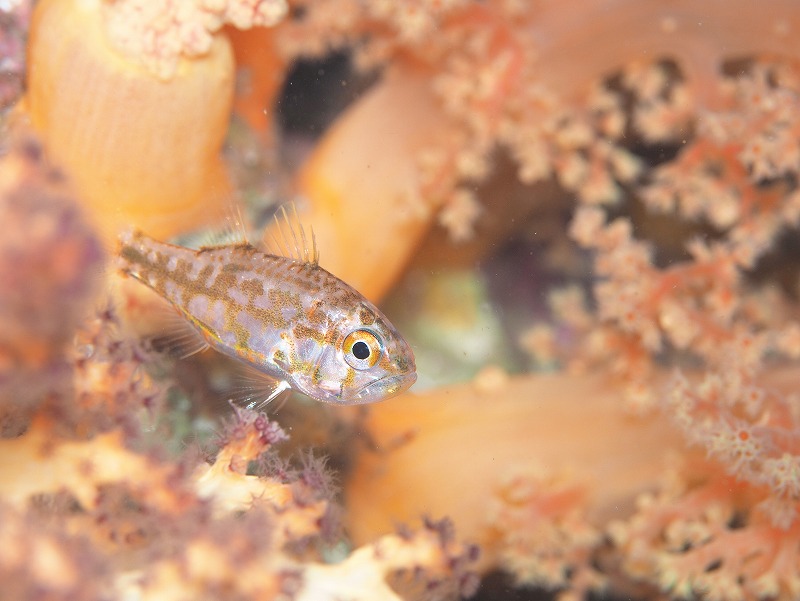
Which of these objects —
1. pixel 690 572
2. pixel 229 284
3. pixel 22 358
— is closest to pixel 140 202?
pixel 229 284

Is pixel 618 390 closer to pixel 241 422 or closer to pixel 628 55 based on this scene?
pixel 628 55

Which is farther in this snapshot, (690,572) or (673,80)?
(673,80)

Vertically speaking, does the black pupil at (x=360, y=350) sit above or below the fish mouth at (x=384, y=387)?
above

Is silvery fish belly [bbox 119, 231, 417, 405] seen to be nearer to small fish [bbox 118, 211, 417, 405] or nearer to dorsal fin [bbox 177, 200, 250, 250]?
small fish [bbox 118, 211, 417, 405]

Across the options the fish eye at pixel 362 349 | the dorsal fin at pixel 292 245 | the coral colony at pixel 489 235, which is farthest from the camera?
the coral colony at pixel 489 235

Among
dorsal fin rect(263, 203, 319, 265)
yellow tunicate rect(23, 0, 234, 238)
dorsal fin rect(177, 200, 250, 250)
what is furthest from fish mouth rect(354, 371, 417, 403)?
yellow tunicate rect(23, 0, 234, 238)

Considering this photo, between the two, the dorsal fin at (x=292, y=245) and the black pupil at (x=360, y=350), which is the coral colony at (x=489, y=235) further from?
the black pupil at (x=360, y=350)

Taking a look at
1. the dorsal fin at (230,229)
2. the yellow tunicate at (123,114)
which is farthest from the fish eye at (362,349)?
the yellow tunicate at (123,114)

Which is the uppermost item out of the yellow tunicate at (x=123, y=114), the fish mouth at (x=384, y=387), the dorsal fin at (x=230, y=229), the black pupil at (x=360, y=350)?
the yellow tunicate at (x=123, y=114)
